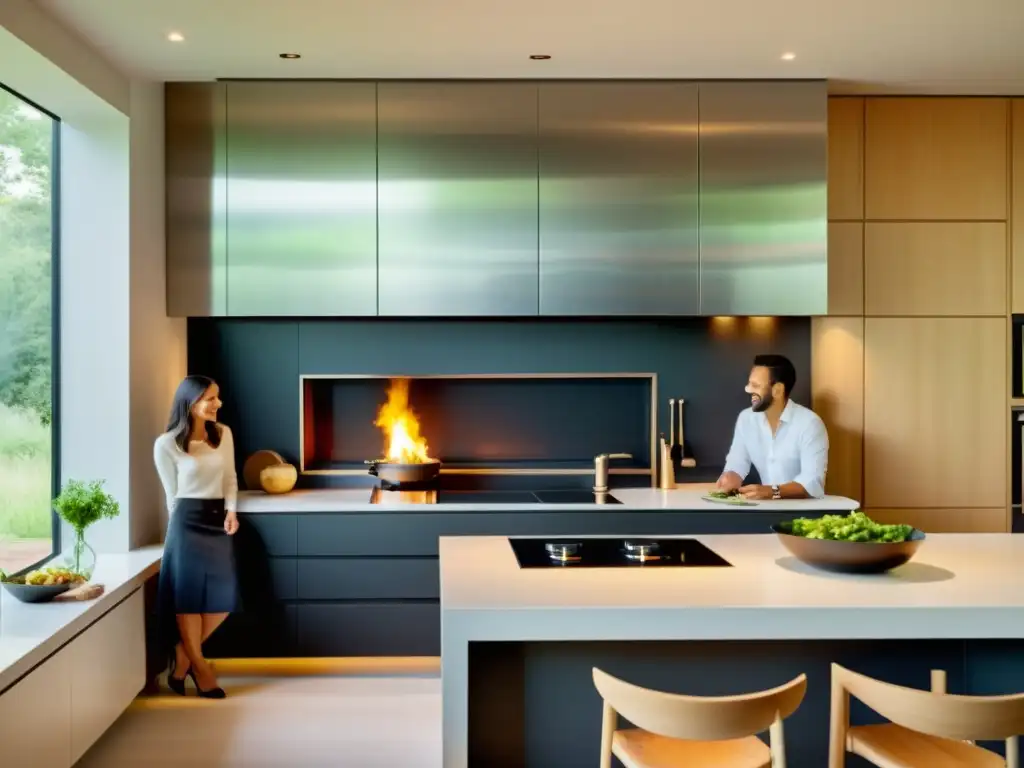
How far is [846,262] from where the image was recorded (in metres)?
4.84

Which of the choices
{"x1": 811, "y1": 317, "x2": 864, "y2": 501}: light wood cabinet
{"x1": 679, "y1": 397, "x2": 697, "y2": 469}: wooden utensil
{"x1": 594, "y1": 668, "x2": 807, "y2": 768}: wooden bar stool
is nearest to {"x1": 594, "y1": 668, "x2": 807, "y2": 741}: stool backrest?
{"x1": 594, "y1": 668, "x2": 807, "y2": 768}: wooden bar stool

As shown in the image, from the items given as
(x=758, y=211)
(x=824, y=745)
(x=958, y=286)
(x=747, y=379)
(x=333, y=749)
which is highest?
(x=758, y=211)

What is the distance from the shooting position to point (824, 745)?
271cm

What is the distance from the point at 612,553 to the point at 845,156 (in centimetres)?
269

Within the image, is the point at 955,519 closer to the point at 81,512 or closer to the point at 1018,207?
the point at 1018,207

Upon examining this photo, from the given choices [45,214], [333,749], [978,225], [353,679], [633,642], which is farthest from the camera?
[978,225]

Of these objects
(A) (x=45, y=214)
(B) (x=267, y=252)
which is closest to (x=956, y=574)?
(B) (x=267, y=252)

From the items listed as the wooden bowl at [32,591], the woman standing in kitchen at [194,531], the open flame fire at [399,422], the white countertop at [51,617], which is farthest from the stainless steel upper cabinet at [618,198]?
the wooden bowl at [32,591]

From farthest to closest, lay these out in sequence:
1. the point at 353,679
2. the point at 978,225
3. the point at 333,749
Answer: the point at 978,225, the point at 353,679, the point at 333,749

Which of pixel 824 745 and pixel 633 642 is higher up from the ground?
pixel 633 642

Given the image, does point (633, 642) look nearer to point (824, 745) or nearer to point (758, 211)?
point (824, 745)

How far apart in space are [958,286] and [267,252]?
324 cm

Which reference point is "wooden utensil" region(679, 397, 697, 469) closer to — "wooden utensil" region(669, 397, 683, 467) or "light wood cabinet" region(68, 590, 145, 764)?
"wooden utensil" region(669, 397, 683, 467)

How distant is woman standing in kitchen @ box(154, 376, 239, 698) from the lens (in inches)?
162
